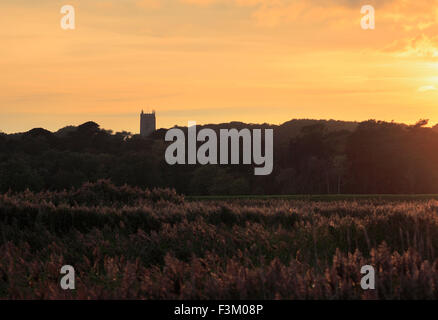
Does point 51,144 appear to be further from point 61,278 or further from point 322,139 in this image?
point 61,278

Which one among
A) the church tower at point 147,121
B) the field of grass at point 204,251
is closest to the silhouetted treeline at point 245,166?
the field of grass at point 204,251

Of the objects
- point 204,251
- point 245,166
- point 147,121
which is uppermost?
point 147,121

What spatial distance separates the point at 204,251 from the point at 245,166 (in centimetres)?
4741

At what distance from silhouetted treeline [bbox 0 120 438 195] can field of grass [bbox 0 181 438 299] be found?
25139 mm

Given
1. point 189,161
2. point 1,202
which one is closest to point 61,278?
point 1,202

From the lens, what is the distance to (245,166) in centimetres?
5888

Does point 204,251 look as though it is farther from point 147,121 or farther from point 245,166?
point 147,121

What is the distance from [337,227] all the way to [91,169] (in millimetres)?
37884

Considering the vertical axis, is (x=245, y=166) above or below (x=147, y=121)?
below

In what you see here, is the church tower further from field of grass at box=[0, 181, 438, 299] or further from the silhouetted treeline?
field of grass at box=[0, 181, 438, 299]

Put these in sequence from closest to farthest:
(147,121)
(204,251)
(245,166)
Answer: (204,251) → (245,166) → (147,121)

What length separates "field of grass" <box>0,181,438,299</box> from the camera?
6.41 meters

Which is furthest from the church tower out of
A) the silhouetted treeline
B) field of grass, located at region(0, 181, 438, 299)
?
field of grass, located at region(0, 181, 438, 299)

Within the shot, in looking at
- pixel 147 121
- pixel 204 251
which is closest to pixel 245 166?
pixel 204 251
